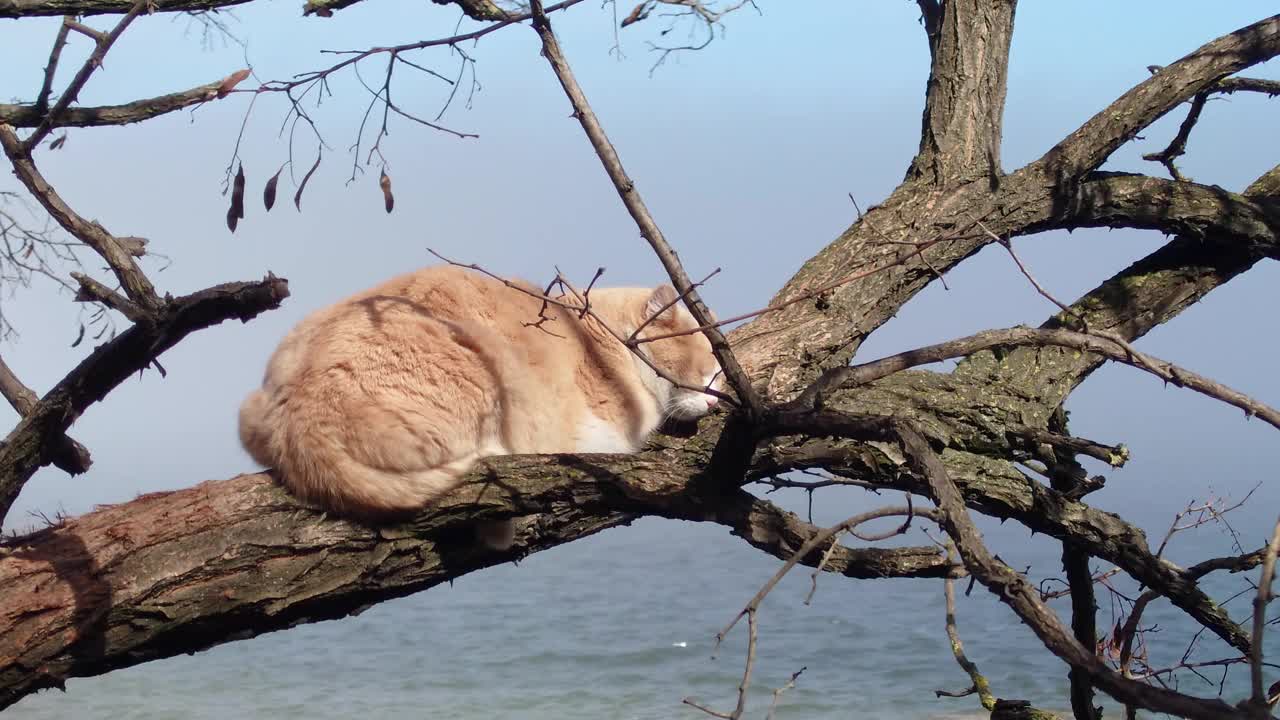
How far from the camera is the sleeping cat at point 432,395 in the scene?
2.96 meters

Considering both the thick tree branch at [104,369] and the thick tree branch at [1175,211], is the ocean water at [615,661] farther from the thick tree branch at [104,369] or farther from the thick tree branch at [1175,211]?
the thick tree branch at [104,369]

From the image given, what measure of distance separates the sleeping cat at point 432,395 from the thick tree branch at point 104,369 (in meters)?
0.36

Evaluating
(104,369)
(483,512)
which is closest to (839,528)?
(483,512)

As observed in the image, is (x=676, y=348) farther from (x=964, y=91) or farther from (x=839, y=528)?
(x=839, y=528)

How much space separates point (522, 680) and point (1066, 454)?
34.5 ft

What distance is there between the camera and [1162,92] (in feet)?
14.8

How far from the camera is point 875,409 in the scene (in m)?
3.59

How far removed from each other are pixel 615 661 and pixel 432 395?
10907 millimetres

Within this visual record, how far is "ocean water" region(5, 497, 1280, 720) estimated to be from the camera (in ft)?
37.7

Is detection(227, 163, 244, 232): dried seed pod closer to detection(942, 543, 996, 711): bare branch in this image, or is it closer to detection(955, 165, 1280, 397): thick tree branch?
detection(942, 543, 996, 711): bare branch

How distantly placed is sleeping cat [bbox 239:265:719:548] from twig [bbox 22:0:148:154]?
0.95 m

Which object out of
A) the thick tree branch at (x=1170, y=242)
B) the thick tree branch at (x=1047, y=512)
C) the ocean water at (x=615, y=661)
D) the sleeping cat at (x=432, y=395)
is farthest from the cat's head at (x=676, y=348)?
the ocean water at (x=615, y=661)

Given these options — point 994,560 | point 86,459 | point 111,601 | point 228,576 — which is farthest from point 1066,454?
point 86,459

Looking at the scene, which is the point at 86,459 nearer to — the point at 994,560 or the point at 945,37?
the point at 994,560
